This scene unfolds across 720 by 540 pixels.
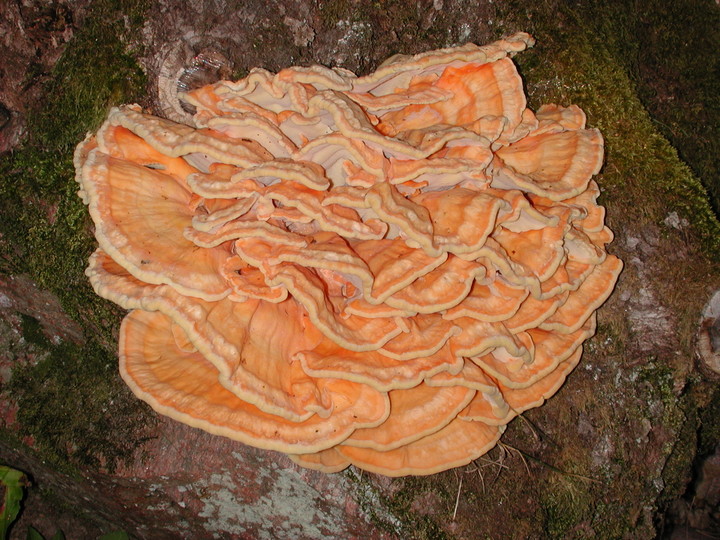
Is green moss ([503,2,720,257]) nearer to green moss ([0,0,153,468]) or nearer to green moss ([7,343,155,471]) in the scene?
green moss ([0,0,153,468])

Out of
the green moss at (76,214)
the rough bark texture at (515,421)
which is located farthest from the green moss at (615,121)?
the green moss at (76,214)

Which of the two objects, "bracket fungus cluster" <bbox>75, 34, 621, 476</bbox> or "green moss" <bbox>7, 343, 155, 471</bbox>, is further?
"green moss" <bbox>7, 343, 155, 471</bbox>

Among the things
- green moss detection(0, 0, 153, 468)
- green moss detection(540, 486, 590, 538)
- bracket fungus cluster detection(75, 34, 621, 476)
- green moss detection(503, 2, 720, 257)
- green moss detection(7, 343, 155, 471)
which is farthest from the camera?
green moss detection(7, 343, 155, 471)

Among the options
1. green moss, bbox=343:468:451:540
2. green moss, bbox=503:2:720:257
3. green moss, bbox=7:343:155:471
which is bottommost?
green moss, bbox=343:468:451:540

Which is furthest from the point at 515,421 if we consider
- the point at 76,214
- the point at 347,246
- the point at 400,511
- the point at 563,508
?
the point at 76,214

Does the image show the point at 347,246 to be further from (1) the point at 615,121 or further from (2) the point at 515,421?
(1) the point at 615,121

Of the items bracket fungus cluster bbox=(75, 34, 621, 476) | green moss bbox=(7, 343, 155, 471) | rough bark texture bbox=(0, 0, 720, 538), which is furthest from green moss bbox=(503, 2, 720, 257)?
green moss bbox=(7, 343, 155, 471)

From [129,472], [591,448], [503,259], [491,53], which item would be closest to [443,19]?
[491,53]
